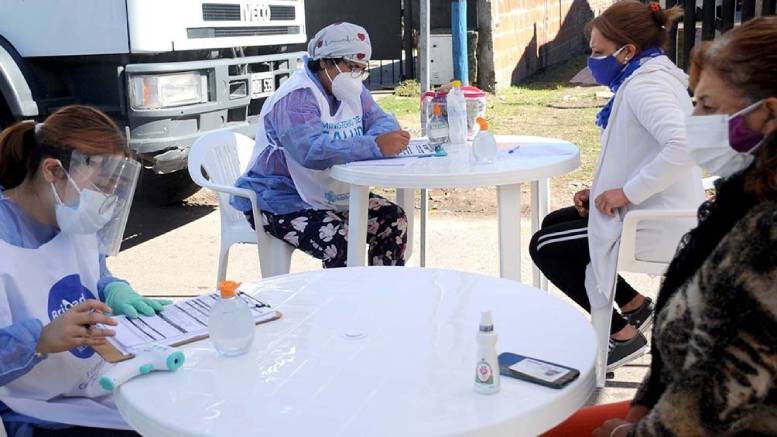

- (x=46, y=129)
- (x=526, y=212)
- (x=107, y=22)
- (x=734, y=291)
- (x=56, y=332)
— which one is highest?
(x=107, y=22)

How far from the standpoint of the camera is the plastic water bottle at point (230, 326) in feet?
6.39

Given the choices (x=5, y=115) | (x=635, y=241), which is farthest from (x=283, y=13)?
(x=635, y=241)

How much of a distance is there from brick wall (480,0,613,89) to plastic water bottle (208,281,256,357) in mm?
9364

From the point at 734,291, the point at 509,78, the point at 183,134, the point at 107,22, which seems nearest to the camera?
the point at 734,291

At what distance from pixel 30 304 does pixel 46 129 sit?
426 mm

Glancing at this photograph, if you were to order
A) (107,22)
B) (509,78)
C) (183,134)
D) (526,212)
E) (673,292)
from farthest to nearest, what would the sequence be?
(509,78) < (526,212) < (183,134) < (107,22) < (673,292)

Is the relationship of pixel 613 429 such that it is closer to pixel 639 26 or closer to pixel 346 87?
pixel 639 26

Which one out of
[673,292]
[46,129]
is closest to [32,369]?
[46,129]

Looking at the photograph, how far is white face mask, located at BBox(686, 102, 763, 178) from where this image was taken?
1741 millimetres

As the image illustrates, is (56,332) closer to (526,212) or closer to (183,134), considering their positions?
(183,134)

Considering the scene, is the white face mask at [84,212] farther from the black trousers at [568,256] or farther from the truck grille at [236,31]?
the truck grille at [236,31]

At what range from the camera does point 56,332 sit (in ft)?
6.27

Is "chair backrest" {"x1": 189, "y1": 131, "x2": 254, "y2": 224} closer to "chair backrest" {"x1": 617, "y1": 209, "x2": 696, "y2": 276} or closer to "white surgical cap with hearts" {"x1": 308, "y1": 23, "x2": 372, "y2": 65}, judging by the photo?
"white surgical cap with hearts" {"x1": 308, "y1": 23, "x2": 372, "y2": 65}

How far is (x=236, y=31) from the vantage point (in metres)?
6.15
